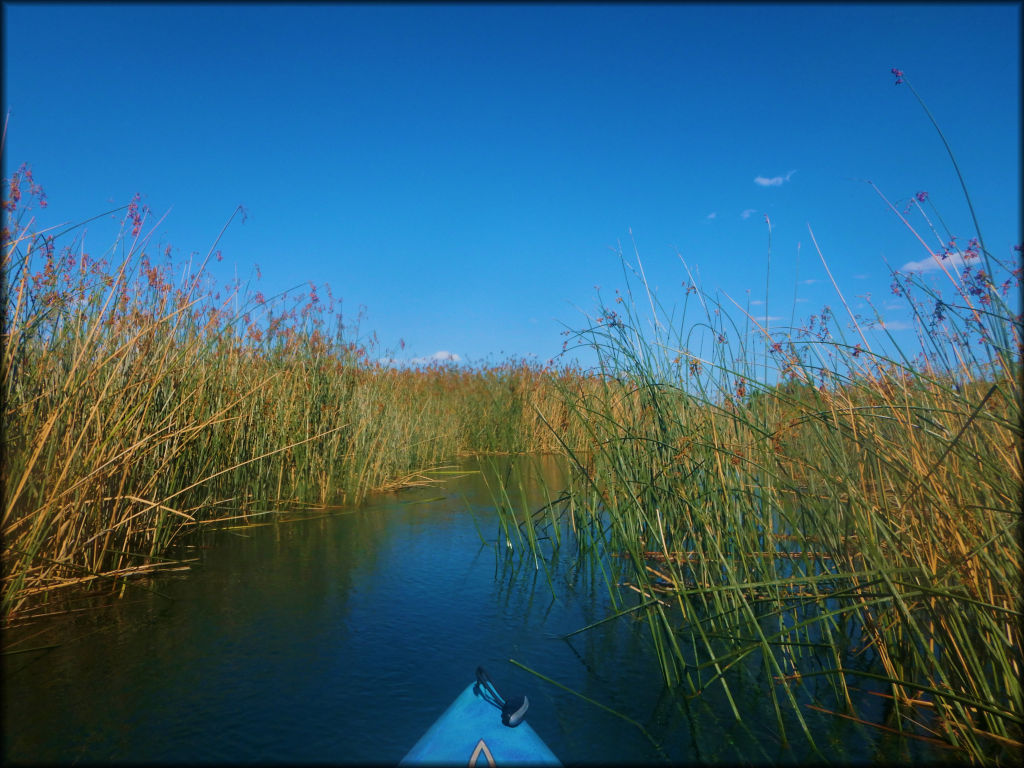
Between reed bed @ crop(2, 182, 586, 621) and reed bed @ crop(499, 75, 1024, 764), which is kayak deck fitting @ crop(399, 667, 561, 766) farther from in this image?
reed bed @ crop(2, 182, 586, 621)

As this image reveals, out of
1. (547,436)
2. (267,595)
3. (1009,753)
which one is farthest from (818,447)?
(547,436)

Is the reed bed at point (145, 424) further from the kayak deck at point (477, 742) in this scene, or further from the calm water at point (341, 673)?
the kayak deck at point (477, 742)

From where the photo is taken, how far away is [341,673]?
2.23m

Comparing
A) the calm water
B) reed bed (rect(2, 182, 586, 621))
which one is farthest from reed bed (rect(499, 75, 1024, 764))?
reed bed (rect(2, 182, 586, 621))

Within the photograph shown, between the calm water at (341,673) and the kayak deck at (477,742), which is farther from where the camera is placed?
the calm water at (341,673)

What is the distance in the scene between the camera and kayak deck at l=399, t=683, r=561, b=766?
1588 millimetres

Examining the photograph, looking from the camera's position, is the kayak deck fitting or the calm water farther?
the calm water

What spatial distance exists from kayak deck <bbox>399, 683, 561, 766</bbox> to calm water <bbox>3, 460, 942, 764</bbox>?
16 centimetres

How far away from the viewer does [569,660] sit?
2375 millimetres

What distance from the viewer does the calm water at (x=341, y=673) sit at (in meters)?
1.78

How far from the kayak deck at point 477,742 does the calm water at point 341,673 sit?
164 millimetres

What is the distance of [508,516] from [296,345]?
2.25 m

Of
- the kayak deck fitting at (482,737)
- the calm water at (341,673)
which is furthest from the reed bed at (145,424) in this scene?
the kayak deck fitting at (482,737)

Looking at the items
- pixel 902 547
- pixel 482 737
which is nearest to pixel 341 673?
pixel 482 737
